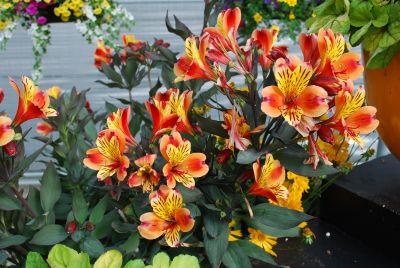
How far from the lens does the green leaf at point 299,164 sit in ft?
2.16

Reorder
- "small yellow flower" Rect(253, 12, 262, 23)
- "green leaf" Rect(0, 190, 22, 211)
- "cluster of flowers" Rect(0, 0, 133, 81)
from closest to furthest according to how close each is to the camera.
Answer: "green leaf" Rect(0, 190, 22, 211)
"cluster of flowers" Rect(0, 0, 133, 81)
"small yellow flower" Rect(253, 12, 262, 23)

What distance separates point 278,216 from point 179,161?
163 millimetres

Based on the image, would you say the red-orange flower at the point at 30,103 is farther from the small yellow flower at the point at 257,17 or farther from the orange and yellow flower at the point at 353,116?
the small yellow flower at the point at 257,17

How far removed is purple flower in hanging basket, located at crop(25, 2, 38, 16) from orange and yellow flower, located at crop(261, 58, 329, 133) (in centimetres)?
155

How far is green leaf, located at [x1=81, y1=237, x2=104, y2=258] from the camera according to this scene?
0.68 metres

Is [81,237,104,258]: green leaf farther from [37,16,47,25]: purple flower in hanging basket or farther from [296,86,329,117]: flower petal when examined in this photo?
[37,16,47,25]: purple flower in hanging basket

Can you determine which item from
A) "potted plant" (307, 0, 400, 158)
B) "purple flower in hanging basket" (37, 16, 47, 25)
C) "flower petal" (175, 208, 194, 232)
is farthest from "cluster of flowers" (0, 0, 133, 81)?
"flower petal" (175, 208, 194, 232)

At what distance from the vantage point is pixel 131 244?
2.26 feet

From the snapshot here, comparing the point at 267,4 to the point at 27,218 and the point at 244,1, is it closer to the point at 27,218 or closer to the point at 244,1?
the point at 244,1

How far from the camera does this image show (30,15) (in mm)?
1967

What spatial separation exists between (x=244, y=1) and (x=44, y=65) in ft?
3.25

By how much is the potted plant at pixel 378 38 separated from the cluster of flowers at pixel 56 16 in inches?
47.7

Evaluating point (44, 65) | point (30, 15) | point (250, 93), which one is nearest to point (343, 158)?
point (250, 93)

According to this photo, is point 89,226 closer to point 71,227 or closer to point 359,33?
point 71,227
